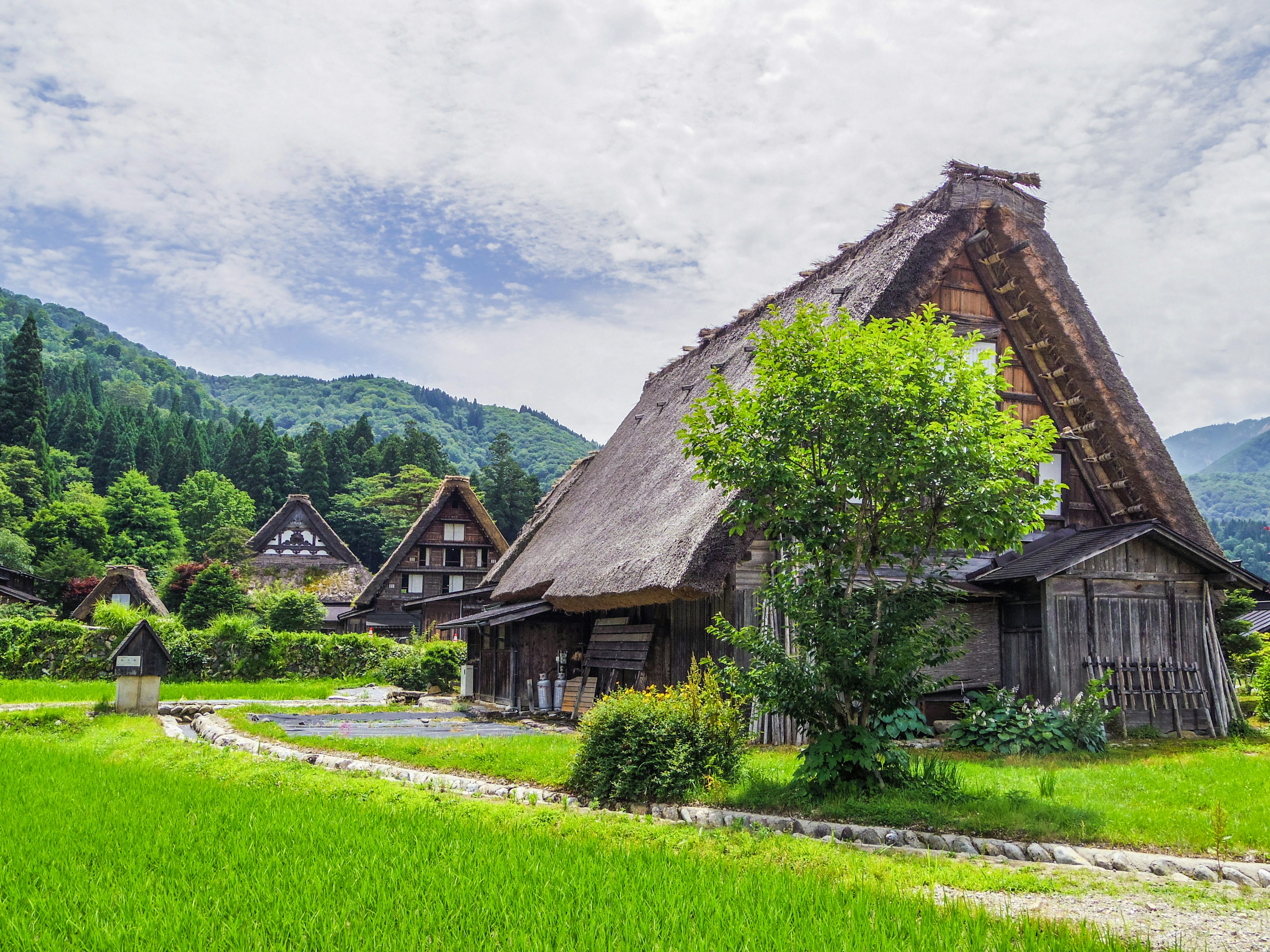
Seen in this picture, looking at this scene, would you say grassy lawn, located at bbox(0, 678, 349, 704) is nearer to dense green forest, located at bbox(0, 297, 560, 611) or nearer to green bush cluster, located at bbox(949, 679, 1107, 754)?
green bush cluster, located at bbox(949, 679, 1107, 754)

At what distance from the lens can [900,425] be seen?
27.5 ft

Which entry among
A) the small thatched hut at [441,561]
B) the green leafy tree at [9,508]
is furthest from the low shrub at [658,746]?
the green leafy tree at [9,508]

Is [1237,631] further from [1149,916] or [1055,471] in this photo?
[1149,916]

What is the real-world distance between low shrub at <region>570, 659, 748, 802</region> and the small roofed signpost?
36.4 ft

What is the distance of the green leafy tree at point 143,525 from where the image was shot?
5950 centimetres

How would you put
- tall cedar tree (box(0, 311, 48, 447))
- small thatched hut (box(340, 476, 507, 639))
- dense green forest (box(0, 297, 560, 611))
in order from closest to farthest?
1. small thatched hut (box(340, 476, 507, 639))
2. dense green forest (box(0, 297, 560, 611))
3. tall cedar tree (box(0, 311, 48, 447))

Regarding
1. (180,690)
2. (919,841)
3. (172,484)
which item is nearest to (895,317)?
(919,841)

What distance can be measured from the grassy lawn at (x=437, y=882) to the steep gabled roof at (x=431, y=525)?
2901 centimetres

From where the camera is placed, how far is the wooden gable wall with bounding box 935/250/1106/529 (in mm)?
15469

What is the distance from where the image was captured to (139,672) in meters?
16.5

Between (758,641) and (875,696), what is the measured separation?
114 cm

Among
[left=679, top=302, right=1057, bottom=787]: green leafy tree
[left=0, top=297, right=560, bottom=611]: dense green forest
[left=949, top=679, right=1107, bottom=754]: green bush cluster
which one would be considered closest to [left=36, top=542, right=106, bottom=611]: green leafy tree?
[left=0, top=297, right=560, bottom=611]: dense green forest

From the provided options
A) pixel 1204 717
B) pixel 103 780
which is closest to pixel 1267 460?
pixel 1204 717

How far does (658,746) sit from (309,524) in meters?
49.5
